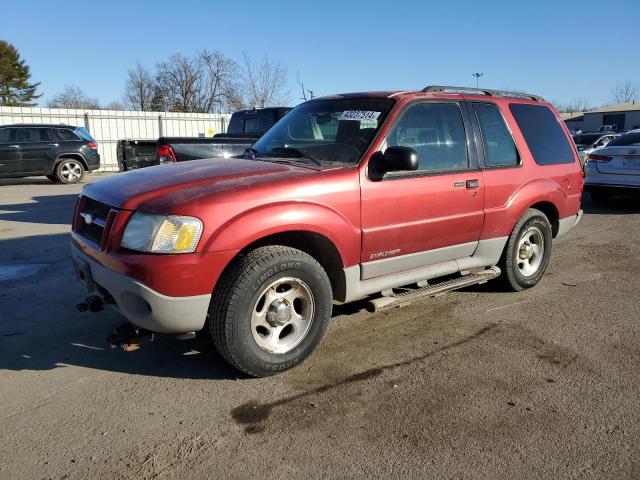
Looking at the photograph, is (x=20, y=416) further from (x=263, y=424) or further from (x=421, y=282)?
(x=421, y=282)

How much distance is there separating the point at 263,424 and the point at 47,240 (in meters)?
5.90

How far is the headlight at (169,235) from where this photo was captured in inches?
119

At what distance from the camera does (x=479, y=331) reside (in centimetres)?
425

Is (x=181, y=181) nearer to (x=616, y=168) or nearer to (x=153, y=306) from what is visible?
(x=153, y=306)

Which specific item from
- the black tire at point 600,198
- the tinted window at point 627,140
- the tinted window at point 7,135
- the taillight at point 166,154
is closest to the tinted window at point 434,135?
the taillight at point 166,154

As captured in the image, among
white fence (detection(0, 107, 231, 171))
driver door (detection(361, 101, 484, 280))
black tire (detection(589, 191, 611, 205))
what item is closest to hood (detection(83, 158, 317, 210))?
driver door (detection(361, 101, 484, 280))

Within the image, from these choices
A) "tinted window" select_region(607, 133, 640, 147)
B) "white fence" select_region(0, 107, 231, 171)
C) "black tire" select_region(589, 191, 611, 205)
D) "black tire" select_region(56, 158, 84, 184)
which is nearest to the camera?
"tinted window" select_region(607, 133, 640, 147)

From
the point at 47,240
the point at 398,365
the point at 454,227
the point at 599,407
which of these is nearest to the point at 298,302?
the point at 398,365

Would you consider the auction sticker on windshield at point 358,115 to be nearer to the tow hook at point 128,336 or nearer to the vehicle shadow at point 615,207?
the tow hook at point 128,336

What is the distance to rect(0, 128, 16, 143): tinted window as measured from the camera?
14484 millimetres

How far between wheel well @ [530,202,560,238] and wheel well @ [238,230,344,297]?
2602 mm

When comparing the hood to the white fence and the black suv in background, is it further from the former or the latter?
the white fence

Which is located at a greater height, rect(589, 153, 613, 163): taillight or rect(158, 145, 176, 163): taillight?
rect(158, 145, 176, 163): taillight

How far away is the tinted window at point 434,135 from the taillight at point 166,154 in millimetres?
5091
